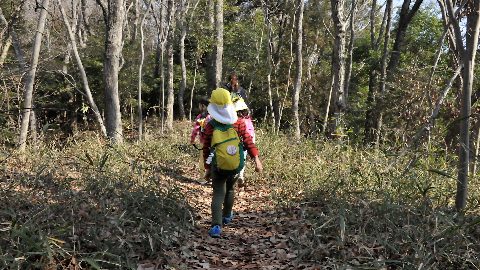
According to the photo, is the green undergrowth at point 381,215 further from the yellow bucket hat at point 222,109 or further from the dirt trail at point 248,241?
the yellow bucket hat at point 222,109

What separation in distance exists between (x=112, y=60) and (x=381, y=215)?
7.47m

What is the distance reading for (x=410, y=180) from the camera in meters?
5.08

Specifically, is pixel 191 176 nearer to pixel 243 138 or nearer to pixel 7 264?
pixel 243 138

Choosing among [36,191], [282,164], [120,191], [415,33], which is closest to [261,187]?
[282,164]

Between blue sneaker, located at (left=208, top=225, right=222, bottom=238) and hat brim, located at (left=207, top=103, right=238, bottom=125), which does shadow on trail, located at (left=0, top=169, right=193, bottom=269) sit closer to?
blue sneaker, located at (left=208, top=225, right=222, bottom=238)

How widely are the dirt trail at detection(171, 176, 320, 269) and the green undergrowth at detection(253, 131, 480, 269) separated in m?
0.18

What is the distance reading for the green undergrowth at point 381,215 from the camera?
3.43m

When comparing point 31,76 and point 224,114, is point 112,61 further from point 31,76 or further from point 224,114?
point 224,114

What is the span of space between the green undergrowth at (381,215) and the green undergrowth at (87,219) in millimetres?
1507

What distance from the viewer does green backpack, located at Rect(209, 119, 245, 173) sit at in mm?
4594

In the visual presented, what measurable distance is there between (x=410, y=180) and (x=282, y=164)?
291 centimetres

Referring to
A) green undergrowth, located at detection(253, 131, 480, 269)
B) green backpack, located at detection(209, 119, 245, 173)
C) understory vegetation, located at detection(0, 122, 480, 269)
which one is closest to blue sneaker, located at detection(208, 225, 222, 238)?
understory vegetation, located at detection(0, 122, 480, 269)

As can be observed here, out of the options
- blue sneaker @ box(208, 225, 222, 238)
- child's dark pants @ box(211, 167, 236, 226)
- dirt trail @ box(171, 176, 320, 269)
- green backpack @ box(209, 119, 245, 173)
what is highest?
green backpack @ box(209, 119, 245, 173)

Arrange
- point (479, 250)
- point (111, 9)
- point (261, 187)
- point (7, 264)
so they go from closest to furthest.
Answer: point (7, 264) < point (479, 250) < point (261, 187) < point (111, 9)
